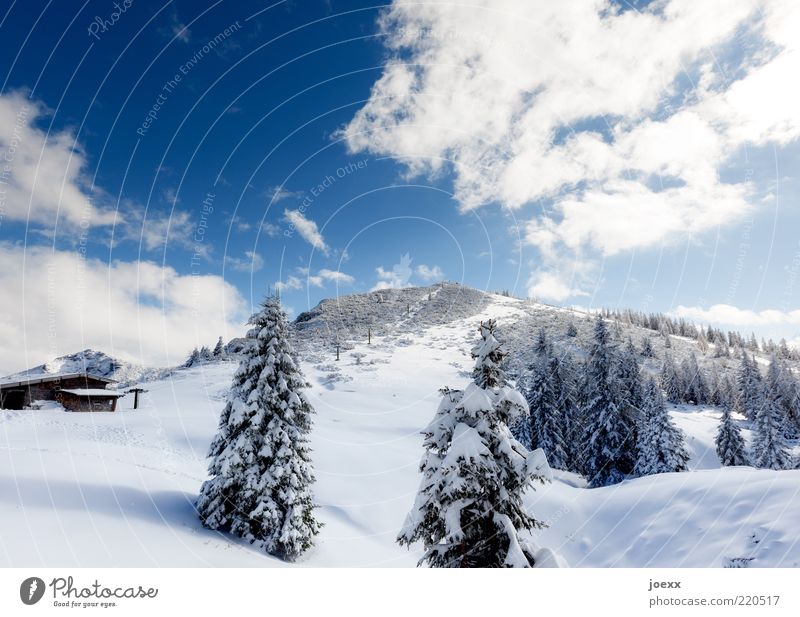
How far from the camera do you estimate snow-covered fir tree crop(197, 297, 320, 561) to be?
13.3 meters

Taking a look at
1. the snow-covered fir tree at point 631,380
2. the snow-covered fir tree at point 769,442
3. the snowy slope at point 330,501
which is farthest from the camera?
the snow-covered fir tree at point 769,442

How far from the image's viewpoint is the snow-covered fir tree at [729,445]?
38031 millimetres

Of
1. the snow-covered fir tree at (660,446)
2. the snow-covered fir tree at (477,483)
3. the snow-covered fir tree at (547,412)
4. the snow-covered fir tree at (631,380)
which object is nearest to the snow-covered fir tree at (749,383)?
the snow-covered fir tree at (631,380)

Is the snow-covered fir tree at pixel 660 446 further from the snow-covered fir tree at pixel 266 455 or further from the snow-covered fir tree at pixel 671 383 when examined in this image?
the snow-covered fir tree at pixel 671 383

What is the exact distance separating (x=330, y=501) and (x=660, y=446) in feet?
76.7

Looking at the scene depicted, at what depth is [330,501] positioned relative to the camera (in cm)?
2170

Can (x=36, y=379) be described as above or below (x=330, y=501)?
above

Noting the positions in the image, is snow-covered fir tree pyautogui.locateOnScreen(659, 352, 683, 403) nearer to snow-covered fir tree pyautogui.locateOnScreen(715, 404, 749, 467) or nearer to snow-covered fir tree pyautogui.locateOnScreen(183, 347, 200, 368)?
snow-covered fir tree pyautogui.locateOnScreen(715, 404, 749, 467)

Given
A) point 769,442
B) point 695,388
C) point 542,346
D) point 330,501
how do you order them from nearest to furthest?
point 330,501, point 542,346, point 769,442, point 695,388

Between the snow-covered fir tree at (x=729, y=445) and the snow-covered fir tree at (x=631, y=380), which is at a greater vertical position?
the snow-covered fir tree at (x=631, y=380)

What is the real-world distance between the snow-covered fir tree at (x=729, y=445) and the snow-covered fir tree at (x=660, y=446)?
1565 centimetres

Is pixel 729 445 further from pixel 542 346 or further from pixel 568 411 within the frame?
pixel 542 346

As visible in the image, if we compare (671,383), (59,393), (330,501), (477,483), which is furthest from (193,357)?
(671,383)

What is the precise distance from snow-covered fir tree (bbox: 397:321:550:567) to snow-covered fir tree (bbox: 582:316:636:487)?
2710cm
